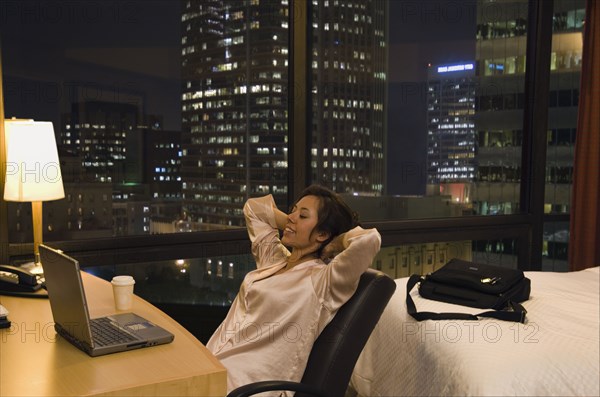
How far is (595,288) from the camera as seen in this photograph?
111 inches

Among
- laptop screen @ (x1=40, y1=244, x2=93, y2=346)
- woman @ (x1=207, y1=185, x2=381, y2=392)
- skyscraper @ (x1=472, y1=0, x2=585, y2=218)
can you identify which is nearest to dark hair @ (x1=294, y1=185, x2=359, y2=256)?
woman @ (x1=207, y1=185, x2=381, y2=392)

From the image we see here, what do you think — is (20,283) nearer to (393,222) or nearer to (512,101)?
(393,222)

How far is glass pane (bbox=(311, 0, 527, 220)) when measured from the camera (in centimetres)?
359

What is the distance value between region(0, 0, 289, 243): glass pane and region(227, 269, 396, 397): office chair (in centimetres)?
160

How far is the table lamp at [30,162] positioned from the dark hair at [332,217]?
1.02m

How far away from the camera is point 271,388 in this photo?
160 cm

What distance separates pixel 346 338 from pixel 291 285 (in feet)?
1.16

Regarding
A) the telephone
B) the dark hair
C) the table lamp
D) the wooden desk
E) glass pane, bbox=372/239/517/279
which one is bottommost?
glass pane, bbox=372/239/517/279

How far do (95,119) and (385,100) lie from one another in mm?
1692

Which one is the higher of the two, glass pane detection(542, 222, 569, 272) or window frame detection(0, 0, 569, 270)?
window frame detection(0, 0, 569, 270)

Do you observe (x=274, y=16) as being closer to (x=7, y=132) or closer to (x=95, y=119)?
(x=95, y=119)

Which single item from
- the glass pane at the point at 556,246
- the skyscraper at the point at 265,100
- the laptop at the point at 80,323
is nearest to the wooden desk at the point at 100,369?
the laptop at the point at 80,323

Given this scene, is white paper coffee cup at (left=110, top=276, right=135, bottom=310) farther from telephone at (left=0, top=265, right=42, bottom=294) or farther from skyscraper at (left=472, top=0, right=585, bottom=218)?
skyscraper at (left=472, top=0, right=585, bottom=218)

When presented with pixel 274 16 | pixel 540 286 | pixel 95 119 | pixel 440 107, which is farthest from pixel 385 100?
pixel 95 119
